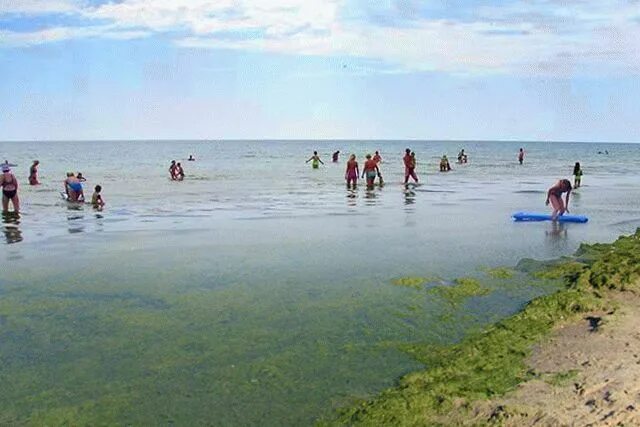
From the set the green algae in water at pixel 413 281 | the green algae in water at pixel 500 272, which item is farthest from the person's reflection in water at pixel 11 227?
the green algae in water at pixel 500 272

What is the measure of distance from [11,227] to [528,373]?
15825 mm

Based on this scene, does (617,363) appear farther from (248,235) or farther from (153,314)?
(248,235)

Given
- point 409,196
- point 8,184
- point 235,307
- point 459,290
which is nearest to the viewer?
point 235,307

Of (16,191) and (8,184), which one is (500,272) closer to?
(8,184)

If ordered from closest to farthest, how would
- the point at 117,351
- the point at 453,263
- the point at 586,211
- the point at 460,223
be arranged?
the point at 117,351
the point at 453,263
the point at 460,223
the point at 586,211

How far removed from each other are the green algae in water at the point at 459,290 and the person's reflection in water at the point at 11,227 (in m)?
10.5

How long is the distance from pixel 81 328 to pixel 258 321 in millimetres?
2261

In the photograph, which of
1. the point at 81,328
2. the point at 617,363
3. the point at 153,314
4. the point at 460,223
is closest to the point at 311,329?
the point at 153,314

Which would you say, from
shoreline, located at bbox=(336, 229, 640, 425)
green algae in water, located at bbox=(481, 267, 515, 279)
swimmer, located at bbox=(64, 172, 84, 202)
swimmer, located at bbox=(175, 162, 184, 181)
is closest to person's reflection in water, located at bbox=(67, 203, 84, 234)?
swimmer, located at bbox=(64, 172, 84, 202)

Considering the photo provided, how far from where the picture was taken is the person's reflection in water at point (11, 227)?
1474cm

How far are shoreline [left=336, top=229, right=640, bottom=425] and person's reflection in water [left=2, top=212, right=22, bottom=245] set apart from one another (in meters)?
11.9

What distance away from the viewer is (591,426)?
172 inches

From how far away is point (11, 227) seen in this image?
55.5 ft

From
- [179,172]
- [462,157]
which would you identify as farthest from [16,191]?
[462,157]
